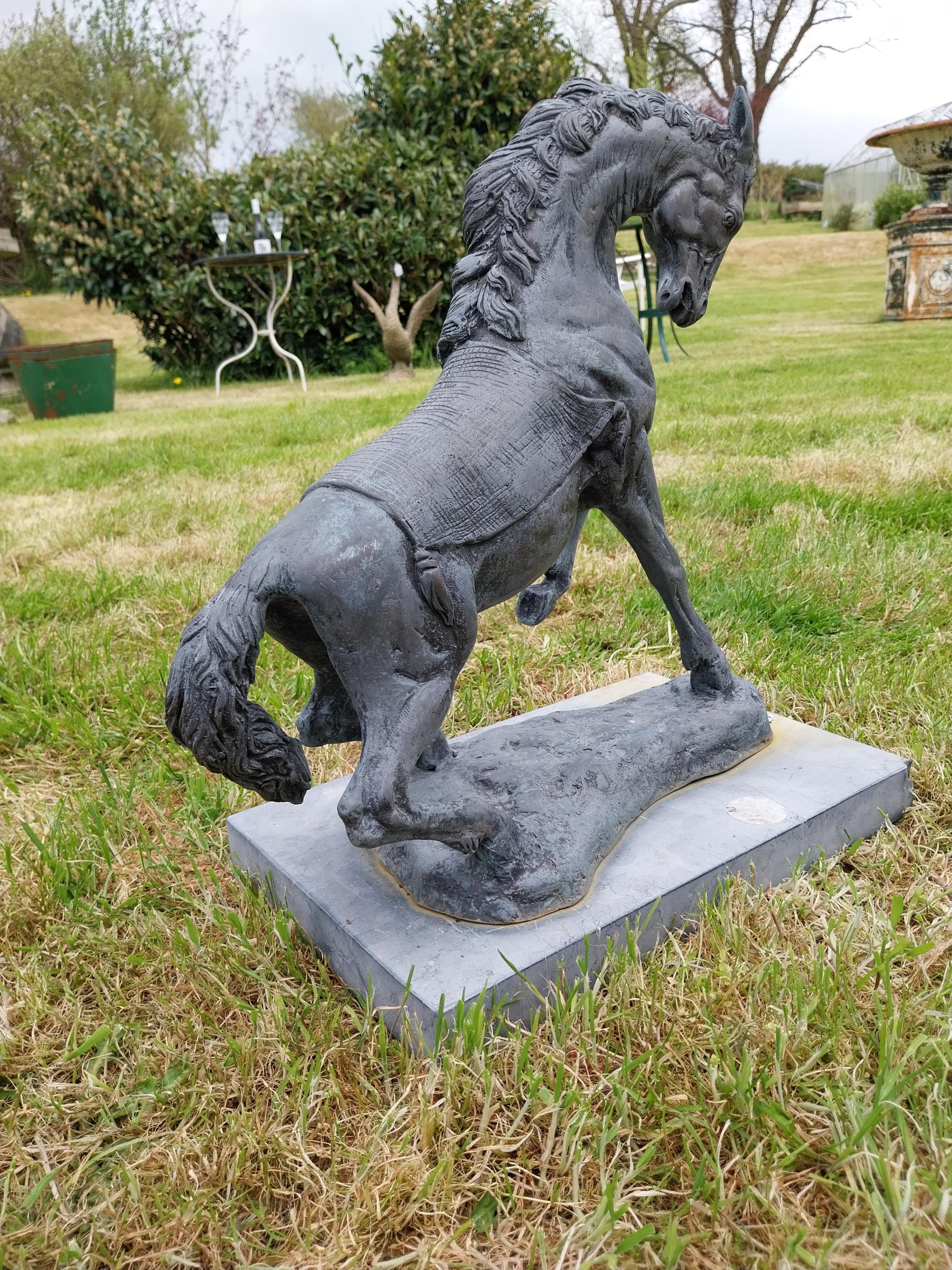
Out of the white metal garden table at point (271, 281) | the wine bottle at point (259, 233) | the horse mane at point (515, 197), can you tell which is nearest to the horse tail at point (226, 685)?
the horse mane at point (515, 197)

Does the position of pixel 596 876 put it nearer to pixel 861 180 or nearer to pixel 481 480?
pixel 481 480

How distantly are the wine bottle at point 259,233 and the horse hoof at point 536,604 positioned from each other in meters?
7.56

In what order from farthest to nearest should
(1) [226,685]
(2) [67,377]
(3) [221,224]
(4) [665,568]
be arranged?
1. (3) [221,224]
2. (2) [67,377]
3. (4) [665,568]
4. (1) [226,685]

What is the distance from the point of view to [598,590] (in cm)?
348

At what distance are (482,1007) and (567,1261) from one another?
33 centimetres

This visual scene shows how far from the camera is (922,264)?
37.2ft

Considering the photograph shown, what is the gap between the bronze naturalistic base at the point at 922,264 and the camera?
1073 centimetres

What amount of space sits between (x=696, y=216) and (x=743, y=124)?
0.64ft

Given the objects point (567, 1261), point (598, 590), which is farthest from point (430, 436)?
point (598, 590)

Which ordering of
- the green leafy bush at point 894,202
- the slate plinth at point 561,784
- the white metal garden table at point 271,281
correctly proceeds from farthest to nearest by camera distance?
the green leafy bush at point 894,202, the white metal garden table at point 271,281, the slate plinth at point 561,784

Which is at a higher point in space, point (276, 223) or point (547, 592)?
point (276, 223)

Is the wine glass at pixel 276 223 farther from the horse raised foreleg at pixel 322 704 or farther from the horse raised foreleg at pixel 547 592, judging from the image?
the horse raised foreleg at pixel 322 704

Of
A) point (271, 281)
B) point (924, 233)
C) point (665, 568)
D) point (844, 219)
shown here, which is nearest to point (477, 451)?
point (665, 568)

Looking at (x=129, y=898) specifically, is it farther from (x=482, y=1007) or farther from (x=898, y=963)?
(x=898, y=963)
